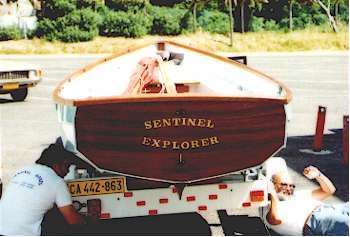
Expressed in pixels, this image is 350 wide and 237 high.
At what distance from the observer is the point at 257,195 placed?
15.8 feet

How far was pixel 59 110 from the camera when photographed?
5309mm

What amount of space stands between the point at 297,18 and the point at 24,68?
91.7ft

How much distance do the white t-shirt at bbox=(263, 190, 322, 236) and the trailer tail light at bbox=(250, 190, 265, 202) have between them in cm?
17

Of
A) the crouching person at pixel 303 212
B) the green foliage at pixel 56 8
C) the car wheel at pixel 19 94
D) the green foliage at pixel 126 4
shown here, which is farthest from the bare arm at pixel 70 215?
the green foliage at pixel 126 4

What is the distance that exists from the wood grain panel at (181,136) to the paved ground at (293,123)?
96 cm

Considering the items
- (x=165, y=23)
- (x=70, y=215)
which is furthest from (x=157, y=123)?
(x=165, y=23)

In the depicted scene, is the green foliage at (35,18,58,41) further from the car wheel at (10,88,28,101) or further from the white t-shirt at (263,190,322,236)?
the white t-shirt at (263,190,322,236)

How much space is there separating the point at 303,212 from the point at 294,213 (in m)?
0.07

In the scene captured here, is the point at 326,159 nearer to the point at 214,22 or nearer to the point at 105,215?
the point at 105,215

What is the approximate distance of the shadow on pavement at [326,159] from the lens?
21.8ft

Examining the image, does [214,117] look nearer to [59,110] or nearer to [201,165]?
[201,165]

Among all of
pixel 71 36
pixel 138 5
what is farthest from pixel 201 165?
pixel 138 5

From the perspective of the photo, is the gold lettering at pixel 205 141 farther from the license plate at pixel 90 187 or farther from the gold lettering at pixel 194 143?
the license plate at pixel 90 187

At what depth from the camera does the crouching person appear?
14.7ft
